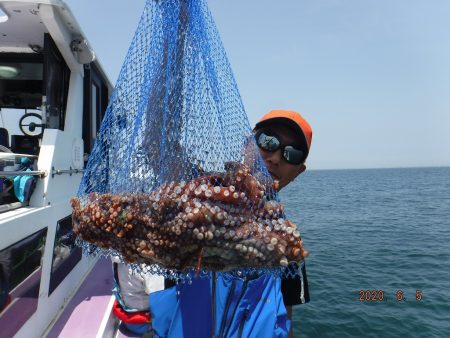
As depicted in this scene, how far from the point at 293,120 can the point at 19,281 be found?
10.6 ft

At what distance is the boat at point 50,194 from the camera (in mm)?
3453

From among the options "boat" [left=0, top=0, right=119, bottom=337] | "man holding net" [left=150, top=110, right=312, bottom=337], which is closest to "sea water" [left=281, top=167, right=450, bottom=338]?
"boat" [left=0, top=0, right=119, bottom=337]

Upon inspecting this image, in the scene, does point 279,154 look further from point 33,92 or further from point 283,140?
point 33,92

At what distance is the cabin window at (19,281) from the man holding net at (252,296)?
189 cm

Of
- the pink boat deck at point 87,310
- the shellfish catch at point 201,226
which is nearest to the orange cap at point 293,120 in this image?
the shellfish catch at point 201,226

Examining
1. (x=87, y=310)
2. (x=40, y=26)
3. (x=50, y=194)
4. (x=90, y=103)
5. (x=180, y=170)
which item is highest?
(x=40, y=26)

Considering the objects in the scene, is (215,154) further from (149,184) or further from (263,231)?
(263,231)

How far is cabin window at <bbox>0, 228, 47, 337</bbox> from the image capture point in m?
3.19

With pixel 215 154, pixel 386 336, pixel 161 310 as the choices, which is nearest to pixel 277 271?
pixel 215 154

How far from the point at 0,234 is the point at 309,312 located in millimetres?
8924

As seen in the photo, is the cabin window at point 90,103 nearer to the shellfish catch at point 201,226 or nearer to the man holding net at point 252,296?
the man holding net at point 252,296

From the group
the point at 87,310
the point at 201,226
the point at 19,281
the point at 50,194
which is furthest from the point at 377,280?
the point at 201,226

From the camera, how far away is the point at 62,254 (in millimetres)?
4695

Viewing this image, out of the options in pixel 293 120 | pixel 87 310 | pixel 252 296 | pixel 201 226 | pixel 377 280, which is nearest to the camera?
pixel 201 226
